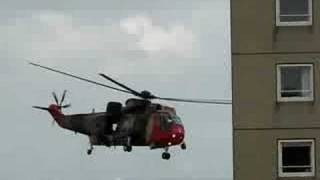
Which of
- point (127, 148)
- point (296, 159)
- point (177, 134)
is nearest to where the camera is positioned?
point (296, 159)

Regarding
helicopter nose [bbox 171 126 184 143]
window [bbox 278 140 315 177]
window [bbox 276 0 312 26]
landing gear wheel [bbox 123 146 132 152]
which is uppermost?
window [bbox 276 0 312 26]

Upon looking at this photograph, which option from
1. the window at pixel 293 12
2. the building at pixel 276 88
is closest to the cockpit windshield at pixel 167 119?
the building at pixel 276 88

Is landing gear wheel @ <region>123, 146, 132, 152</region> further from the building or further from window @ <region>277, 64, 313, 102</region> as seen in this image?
window @ <region>277, 64, 313, 102</region>

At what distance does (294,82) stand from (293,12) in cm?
233

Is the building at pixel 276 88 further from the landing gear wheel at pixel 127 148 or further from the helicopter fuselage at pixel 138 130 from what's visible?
the landing gear wheel at pixel 127 148

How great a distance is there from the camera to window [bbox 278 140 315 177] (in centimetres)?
2795

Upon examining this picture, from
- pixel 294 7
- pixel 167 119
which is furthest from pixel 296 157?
pixel 167 119

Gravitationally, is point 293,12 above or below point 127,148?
above

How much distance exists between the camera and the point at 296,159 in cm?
2794

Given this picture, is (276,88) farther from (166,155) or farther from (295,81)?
(166,155)

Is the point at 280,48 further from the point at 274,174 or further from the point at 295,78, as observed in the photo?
the point at 274,174

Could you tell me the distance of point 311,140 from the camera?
28.2 metres

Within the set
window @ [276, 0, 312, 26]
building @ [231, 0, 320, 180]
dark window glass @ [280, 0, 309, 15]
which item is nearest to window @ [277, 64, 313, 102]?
building @ [231, 0, 320, 180]

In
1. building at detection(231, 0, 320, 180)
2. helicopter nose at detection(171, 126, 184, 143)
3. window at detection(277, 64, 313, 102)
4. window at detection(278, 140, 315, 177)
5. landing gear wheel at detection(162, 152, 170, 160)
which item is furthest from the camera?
landing gear wheel at detection(162, 152, 170, 160)
